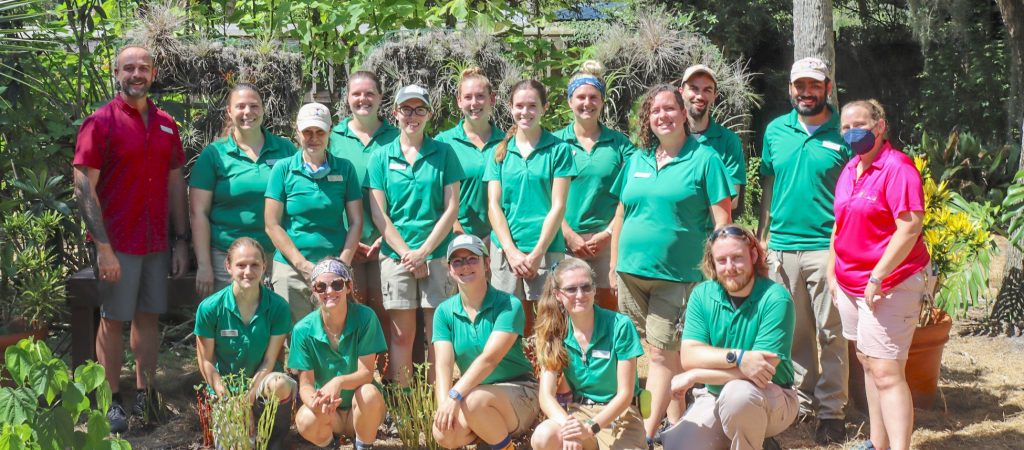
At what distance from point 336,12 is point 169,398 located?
2622 millimetres

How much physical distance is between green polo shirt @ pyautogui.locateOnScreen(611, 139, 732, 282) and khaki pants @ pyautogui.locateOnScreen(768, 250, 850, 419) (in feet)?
1.68

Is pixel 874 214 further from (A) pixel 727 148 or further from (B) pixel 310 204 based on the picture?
(B) pixel 310 204

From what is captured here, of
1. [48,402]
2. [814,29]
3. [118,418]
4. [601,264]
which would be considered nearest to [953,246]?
[814,29]

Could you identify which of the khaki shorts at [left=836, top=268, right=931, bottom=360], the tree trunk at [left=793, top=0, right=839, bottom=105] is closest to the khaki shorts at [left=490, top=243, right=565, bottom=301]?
the khaki shorts at [left=836, top=268, right=931, bottom=360]

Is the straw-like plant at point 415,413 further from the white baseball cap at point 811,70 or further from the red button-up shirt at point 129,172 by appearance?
the white baseball cap at point 811,70

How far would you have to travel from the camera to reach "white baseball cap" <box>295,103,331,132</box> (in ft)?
15.9

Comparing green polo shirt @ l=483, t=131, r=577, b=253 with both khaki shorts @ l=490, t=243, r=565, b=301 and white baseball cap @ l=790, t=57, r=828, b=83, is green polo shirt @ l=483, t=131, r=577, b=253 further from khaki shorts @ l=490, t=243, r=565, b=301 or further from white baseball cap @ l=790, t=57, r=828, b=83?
white baseball cap @ l=790, t=57, r=828, b=83

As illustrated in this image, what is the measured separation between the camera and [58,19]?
25.6 ft

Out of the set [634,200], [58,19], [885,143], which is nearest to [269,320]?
[634,200]

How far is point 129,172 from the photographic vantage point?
503 centimetres

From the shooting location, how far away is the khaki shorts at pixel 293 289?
498cm

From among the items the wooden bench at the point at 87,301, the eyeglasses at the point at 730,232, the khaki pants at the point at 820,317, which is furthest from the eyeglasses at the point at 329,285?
the khaki pants at the point at 820,317

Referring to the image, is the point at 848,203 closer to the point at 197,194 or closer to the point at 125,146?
the point at 197,194

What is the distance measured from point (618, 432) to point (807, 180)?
5.12 ft
